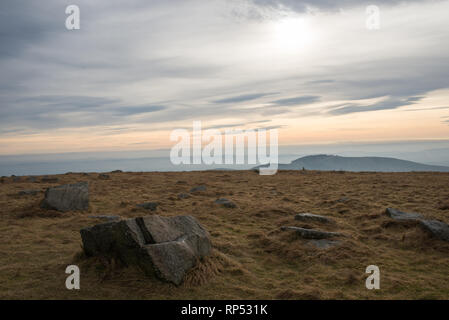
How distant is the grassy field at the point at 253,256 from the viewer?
816 centimetres

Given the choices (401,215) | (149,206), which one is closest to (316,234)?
(401,215)

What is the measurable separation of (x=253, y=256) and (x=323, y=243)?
9.49 feet

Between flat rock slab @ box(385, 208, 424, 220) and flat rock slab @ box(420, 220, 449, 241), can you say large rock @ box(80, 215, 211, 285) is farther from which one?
flat rock slab @ box(385, 208, 424, 220)

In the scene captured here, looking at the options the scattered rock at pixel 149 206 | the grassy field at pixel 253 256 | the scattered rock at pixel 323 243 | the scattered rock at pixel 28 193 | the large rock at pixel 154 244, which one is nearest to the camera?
the grassy field at pixel 253 256

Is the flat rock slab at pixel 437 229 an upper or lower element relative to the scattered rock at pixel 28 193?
lower

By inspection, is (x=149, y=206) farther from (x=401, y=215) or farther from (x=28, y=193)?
(x=401, y=215)

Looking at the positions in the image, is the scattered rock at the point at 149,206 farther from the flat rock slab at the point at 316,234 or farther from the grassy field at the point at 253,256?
the flat rock slab at the point at 316,234

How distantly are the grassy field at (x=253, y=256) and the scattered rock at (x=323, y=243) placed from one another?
1.11 ft

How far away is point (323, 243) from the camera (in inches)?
470

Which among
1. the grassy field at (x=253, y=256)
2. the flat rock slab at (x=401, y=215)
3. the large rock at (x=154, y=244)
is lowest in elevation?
the grassy field at (x=253, y=256)

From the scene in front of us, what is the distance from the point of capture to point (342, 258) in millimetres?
10742

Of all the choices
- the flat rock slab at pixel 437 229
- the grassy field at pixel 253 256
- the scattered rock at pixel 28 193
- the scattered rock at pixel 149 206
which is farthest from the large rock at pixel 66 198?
the flat rock slab at pixel 437 229

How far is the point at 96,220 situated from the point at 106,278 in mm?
7948
